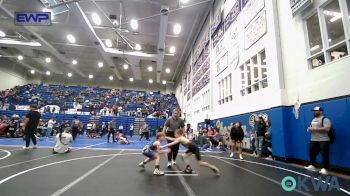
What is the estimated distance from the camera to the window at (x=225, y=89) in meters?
13.3

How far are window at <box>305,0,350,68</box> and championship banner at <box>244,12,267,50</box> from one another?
2.31 metres

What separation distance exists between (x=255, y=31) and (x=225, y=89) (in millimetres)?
4653

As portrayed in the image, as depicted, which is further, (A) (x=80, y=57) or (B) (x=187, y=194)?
(A) (x=80, y=57)

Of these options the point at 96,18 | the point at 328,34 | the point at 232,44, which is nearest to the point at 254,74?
the point at 232,44

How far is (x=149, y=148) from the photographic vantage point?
5.63 m

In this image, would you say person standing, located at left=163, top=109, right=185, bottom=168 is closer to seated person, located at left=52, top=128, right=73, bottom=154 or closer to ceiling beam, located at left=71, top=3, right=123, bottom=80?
seated person, located at left=52, top=128, right=73, bottom=154

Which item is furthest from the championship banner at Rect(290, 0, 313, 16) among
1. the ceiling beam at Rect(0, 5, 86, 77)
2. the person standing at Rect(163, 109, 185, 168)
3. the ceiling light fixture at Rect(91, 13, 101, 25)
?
the ceiling beam at Rect(0, 5, 86, 77)

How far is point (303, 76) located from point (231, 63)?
564 cm

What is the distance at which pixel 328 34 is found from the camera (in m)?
6.77

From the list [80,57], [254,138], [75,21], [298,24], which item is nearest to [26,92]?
[80,57]

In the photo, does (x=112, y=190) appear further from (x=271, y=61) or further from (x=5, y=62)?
(x=5, y=62)

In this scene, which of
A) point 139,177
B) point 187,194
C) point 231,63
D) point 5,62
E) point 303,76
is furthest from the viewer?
point 5,62

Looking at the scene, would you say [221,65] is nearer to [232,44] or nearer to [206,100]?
[232,44]

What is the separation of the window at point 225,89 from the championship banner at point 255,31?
111 inches
